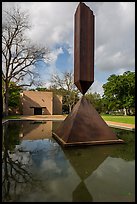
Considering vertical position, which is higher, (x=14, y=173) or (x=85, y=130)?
(x=85, y=130)

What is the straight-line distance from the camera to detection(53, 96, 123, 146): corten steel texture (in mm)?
7129

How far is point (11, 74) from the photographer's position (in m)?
24.2

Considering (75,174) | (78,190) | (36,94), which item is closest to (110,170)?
(75,174)

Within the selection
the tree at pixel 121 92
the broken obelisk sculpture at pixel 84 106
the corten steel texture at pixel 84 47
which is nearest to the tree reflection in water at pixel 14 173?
the broken obelisk sculpture at pixel 84 106

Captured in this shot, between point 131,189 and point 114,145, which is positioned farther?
point 114,145

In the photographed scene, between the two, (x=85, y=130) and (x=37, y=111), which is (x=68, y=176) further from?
(x=37, y=111)

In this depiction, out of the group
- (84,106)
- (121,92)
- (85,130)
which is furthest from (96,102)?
(85,130)

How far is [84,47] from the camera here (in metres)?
8.08

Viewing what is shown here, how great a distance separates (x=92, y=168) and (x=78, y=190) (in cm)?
128

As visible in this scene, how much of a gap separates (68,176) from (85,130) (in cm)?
362

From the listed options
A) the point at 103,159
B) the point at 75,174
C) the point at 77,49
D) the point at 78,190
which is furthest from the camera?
the point at 77,49

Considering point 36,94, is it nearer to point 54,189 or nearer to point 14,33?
point 14,33

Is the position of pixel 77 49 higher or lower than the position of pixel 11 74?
lower

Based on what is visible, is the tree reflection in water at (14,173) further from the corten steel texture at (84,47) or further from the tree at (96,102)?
the tree at (96,102)
